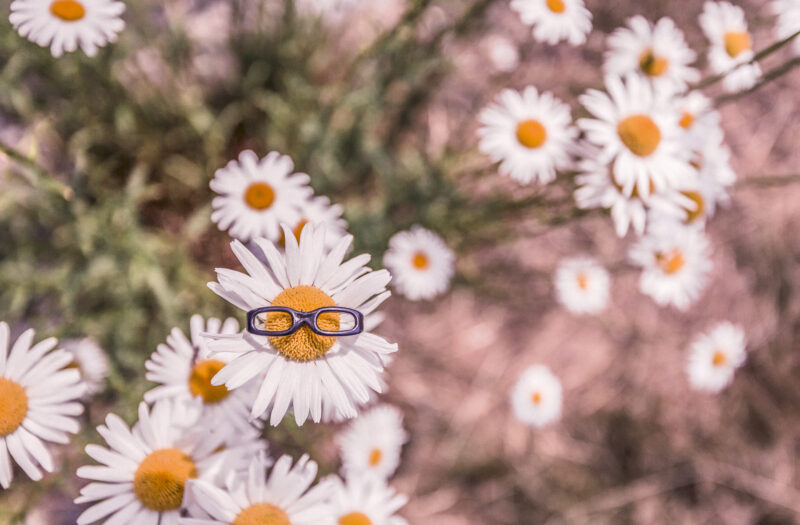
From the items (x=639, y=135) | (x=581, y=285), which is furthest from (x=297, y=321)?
(x=581, y=285)

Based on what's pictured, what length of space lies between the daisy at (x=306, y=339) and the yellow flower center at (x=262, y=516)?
1.00ft

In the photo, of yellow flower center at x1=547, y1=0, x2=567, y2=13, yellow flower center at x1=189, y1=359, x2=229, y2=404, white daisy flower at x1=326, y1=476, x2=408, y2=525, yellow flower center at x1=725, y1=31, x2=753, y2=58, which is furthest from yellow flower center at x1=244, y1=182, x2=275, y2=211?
yellow flower center at x1=725, y1=31, x2=753, y2=58

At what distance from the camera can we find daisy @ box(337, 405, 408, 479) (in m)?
2.37

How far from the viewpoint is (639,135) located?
1890 millimetres

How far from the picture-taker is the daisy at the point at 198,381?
1.49 metres

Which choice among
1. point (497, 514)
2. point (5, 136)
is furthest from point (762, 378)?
point (5, 136)

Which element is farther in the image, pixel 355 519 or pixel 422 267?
pixel 422 267

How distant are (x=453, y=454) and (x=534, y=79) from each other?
2339mm

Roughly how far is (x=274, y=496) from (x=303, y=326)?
0.49 m

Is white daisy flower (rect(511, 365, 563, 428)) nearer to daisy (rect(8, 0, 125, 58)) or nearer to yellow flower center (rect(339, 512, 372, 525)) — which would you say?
yellow flower center (rect(339, 512, 372, 525))

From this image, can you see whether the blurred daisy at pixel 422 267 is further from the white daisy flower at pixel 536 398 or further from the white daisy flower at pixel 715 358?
the white daisy flower at pixel 715 358

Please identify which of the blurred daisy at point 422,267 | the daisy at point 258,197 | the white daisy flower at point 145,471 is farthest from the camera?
the blurred daisy at point 422,267

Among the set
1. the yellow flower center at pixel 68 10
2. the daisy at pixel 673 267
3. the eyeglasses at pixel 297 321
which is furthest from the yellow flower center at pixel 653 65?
the yellow flower center at pixel 68 10

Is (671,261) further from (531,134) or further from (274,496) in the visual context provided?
A: (274,496)
